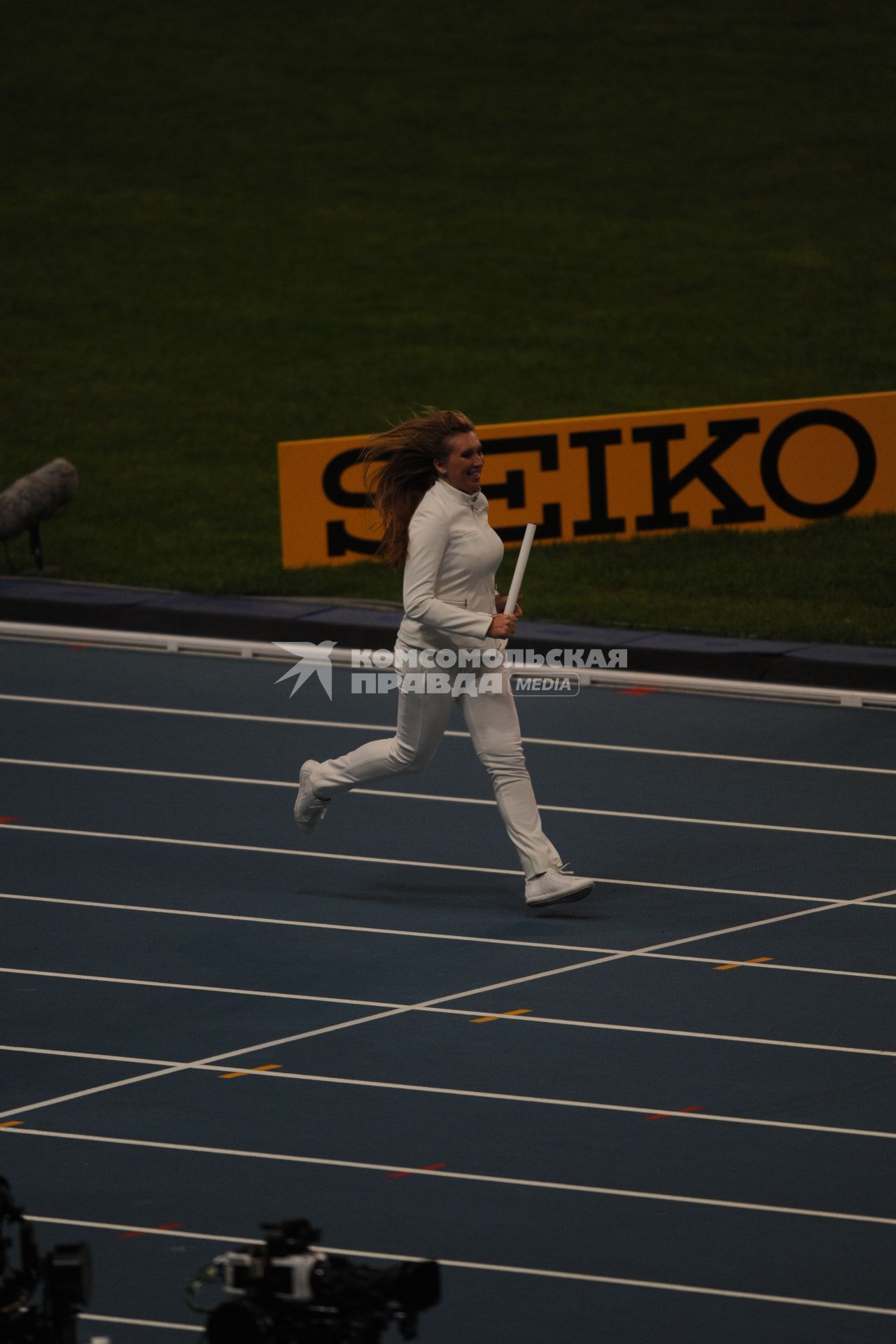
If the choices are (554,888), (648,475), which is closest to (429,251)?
(648,475)

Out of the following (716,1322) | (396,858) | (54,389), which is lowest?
(716,1322)

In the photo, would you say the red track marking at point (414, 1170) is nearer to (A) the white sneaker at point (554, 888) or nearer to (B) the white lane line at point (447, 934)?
→ (B) the white lane line at point (447, 934)

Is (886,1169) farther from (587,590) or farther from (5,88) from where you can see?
(5,88)

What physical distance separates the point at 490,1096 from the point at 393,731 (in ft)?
17.2

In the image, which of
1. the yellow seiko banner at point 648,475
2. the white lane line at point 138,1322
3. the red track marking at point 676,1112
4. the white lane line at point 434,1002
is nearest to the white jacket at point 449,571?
the white lane line at point 434,1002

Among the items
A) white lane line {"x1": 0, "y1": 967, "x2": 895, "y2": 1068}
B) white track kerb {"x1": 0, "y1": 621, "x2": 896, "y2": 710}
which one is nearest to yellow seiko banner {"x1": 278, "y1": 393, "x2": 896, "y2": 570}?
white track kerb {"x1": 0, "y1": 621, "x2": 896, "y2": 710}

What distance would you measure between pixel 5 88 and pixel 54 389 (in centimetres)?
1376

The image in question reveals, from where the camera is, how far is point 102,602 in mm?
16812

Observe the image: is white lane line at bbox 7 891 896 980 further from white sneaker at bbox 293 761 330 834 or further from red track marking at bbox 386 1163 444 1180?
red track marking at bbox 386 1163 444 1180

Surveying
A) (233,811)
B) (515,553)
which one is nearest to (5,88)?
(515,553)

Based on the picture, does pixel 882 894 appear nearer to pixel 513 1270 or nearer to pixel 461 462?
pixel 461 462

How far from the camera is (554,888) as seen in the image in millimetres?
10383

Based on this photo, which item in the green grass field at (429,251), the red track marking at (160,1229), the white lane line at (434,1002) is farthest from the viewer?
the green grass field at (429,251)

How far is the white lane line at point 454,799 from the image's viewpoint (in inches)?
467
